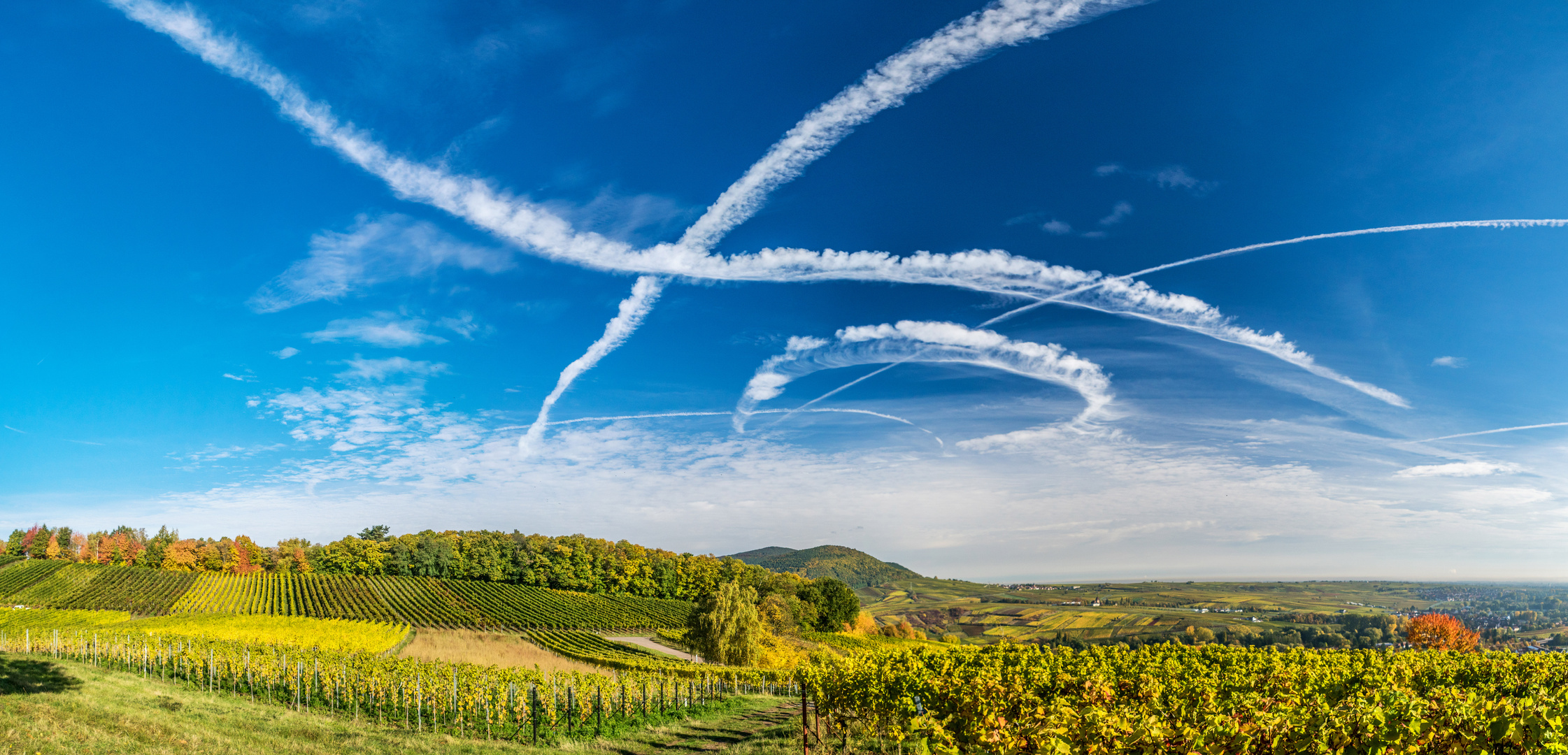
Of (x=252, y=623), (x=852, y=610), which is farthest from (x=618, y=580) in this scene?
(x=252, y=623)

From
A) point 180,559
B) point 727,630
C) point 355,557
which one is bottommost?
point 355,557

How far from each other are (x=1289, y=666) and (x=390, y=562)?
127 m

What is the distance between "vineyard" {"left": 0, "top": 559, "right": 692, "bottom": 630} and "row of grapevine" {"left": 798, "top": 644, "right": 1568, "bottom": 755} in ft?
248

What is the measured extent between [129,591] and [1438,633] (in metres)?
131

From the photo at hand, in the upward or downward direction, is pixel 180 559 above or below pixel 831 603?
above

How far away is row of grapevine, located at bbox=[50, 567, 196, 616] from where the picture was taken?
7631 cm

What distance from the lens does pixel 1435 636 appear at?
167 ft

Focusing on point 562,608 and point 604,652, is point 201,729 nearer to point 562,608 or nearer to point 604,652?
point 604,652

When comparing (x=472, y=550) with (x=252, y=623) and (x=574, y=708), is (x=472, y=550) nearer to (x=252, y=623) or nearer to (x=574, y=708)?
(x=252, y=623)

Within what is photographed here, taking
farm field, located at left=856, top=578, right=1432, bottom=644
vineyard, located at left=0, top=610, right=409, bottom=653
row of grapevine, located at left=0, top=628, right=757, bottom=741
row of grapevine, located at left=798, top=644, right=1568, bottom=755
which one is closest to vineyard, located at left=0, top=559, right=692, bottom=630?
vineyard, located at left=0, top=610, right=409, bottom=653

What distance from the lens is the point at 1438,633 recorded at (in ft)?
169

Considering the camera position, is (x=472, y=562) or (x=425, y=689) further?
(x=472, y=562)

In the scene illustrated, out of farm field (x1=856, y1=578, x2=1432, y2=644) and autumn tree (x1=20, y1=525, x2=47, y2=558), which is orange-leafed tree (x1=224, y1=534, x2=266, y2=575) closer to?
autumn tree (x1=20, y1=525, x2=47, y2=558)

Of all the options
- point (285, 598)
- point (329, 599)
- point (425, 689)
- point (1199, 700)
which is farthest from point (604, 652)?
point (1199, 700)
